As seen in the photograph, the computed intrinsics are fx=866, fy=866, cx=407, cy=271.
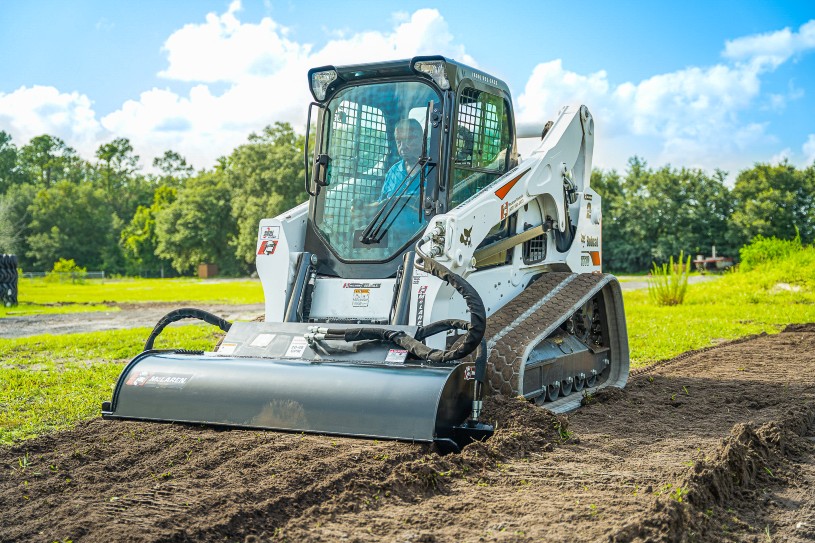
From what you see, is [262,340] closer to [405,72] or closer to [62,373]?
[405,72]

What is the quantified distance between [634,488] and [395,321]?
2.51 meters

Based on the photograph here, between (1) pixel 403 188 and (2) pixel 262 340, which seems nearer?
(2) pixel 262 340

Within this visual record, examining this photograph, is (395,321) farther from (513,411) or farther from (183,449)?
(183,449)

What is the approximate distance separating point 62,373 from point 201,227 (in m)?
56.0

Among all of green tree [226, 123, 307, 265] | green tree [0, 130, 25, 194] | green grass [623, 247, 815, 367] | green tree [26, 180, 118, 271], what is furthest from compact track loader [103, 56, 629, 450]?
green tree [0, 130, 25, 194]

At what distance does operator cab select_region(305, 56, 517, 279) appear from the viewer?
7.31 metres

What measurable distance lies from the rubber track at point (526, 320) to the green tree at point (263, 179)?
47247 mm

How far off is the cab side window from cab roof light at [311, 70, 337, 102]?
4.13 feet

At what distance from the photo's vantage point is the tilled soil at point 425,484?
4.13m

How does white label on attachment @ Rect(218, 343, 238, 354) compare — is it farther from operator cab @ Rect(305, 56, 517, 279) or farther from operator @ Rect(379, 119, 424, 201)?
operator @ Rect(379, 119, 424, 201)

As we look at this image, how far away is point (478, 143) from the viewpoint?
7828 mm

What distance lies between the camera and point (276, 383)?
6.05m

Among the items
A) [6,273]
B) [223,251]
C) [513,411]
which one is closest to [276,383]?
[513,411]

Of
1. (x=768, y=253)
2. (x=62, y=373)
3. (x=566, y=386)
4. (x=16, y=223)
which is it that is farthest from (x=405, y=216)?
(x=16, y=223)
